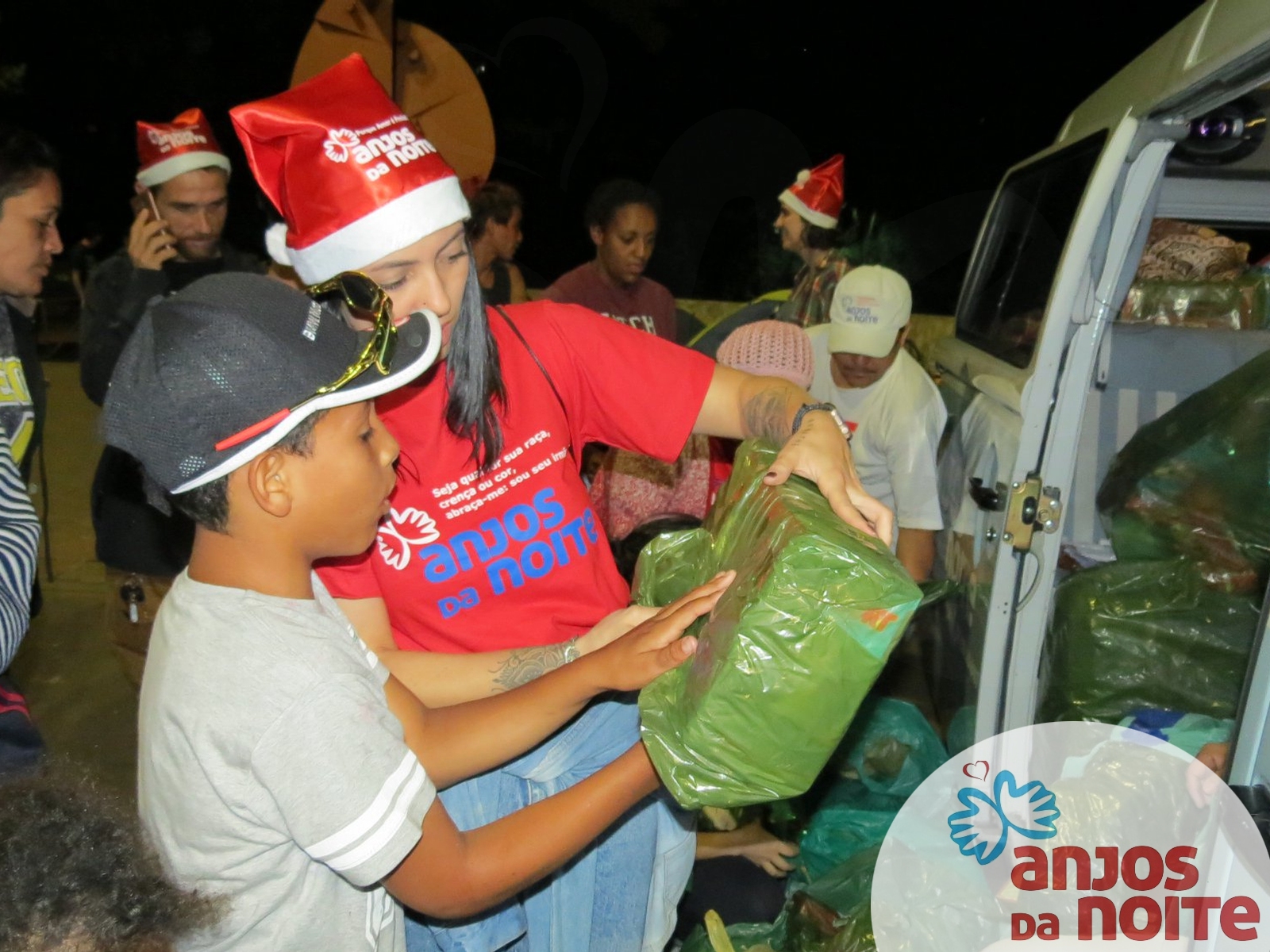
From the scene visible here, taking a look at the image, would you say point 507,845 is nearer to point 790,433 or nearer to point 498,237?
point 790,433

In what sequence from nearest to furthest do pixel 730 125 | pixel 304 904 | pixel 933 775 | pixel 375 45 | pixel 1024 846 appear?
pixel 304 904
pixel 1024 846
pixel 933 775
pixel 375 45
pixel 730 125

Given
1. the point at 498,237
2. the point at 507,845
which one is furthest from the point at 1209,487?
the point at 498,237

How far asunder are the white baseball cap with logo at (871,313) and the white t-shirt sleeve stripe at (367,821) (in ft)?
8.92

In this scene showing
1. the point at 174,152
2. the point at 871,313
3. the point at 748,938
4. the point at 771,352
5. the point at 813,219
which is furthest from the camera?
the point at 813,219

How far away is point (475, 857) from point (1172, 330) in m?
2.95

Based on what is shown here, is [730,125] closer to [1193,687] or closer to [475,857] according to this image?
[1193,687]

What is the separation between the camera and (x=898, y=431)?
11.5ft

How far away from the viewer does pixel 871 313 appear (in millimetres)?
3598

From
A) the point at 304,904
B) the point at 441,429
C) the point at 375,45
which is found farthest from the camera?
the point at 375,45

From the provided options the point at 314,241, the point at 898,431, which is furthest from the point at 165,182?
the point at 898,431

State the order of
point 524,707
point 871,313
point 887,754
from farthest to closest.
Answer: point 871,313 < point 887,754 < point 524,707

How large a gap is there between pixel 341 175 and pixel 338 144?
0.06m

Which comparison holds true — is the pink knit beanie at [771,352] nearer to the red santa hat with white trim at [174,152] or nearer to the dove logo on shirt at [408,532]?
the dove logo on shirt at [408,532]

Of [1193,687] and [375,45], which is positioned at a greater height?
[375,45]
